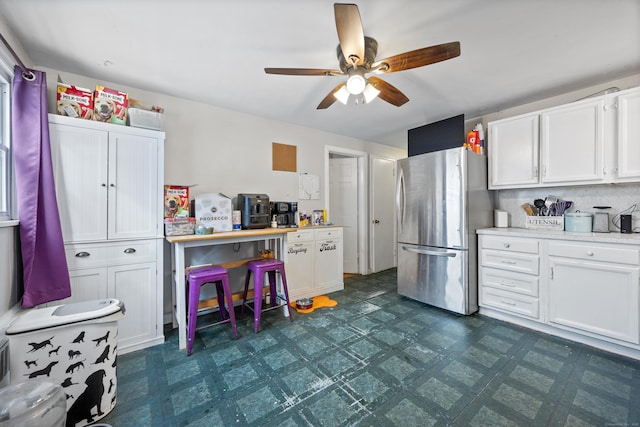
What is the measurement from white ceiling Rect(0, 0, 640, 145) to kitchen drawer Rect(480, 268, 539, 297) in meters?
1.88

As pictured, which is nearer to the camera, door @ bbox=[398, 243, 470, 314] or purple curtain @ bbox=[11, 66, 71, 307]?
purple curtain @ bbox=[11, 66, 71, 307]

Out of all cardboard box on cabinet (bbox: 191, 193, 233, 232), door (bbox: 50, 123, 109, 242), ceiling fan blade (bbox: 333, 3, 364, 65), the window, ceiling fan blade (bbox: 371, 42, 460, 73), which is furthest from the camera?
cardboard box on cabinet (bbox: 191, 193, 233, 232)

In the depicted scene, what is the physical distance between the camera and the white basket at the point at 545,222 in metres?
2.52

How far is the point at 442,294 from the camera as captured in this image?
2.78 metres

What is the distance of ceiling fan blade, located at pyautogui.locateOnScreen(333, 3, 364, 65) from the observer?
1.16m

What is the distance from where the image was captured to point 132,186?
2062 mm

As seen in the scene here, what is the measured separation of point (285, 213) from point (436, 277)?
1994 millimetres

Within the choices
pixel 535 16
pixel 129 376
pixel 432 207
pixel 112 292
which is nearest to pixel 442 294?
pixel 432 207

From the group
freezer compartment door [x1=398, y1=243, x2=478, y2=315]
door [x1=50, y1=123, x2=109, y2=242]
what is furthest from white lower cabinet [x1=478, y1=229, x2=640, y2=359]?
door [x1=50, y1=123, x2=109, y2=242]

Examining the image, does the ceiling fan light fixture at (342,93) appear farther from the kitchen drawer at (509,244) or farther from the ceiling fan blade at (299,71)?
the kitchen drawer at (509,244)

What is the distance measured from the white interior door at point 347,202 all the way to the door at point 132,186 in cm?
280

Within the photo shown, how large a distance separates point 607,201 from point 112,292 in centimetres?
457

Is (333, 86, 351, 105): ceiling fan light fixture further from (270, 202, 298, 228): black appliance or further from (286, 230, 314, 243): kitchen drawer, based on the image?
(286, 230, 314, 243): kitchen drawer

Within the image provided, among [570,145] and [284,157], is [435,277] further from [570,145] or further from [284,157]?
[284,157]
